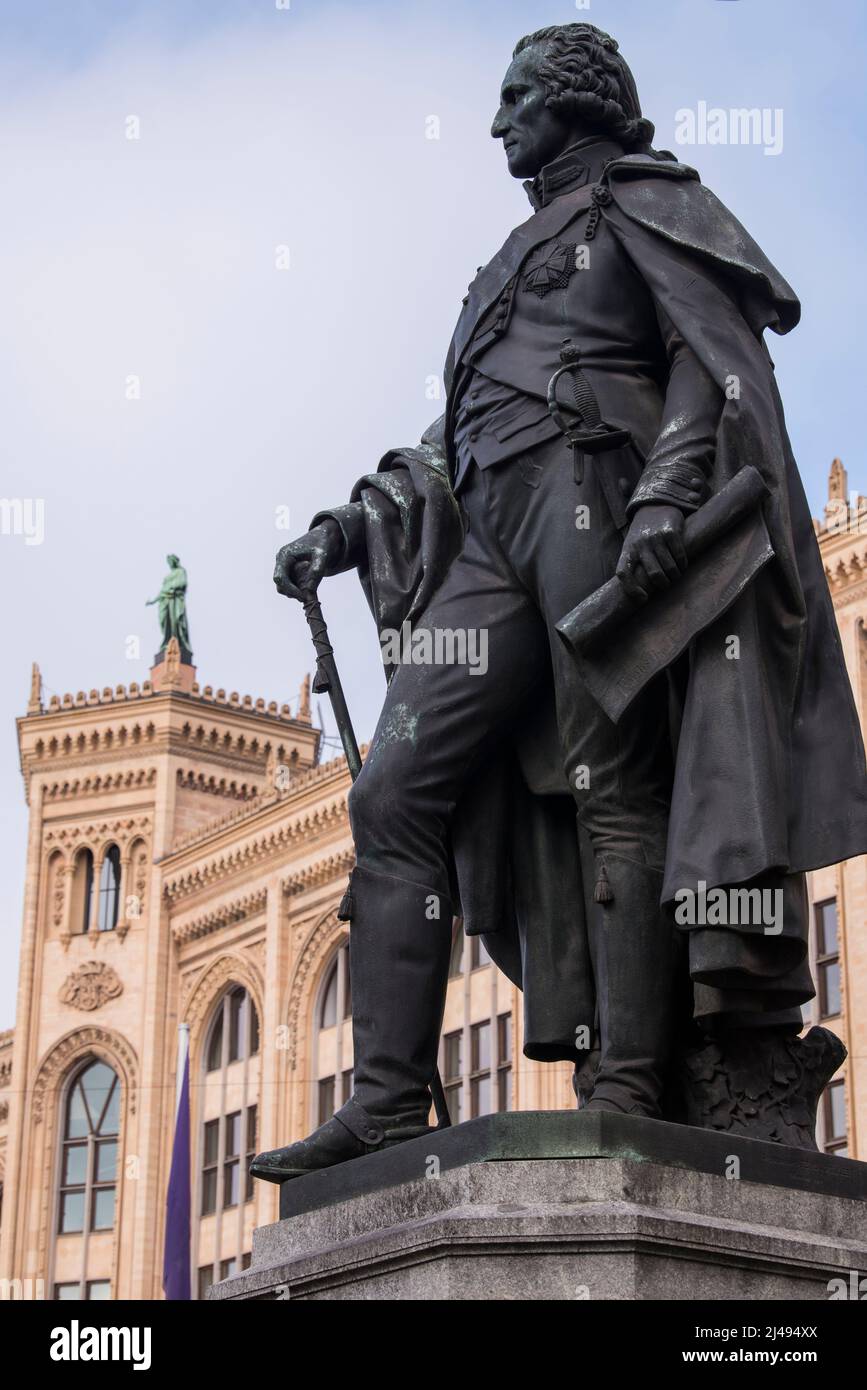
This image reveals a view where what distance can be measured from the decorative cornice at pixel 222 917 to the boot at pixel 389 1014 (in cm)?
3445

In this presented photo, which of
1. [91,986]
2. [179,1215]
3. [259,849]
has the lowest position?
[179,1215]

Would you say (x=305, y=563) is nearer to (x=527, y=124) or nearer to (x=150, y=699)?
(x=527, y=124)

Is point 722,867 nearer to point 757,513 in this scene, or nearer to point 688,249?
point 757,513

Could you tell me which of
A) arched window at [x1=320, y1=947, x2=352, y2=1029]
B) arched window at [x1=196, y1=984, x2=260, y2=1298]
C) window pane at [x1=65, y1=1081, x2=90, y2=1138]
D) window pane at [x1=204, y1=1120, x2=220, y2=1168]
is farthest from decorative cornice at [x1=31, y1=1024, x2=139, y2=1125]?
arched window at [x1=320, y1=947, x2=352, y2=1029]

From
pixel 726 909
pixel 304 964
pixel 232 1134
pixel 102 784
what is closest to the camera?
pixel 726 909

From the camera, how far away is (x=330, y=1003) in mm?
36969

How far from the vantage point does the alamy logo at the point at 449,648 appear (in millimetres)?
Result: 4785

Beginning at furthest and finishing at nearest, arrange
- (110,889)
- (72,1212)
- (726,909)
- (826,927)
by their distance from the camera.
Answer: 1. (110,889)
2. (72,1212)
3. (826,927)
4. (726,909)

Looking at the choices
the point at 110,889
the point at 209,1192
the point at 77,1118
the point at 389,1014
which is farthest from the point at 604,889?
the point at 110,889

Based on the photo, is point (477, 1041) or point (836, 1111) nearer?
point (836, 1111)

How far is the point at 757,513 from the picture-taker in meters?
4.60

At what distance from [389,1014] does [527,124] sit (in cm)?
195

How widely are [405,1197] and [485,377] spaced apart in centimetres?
176
